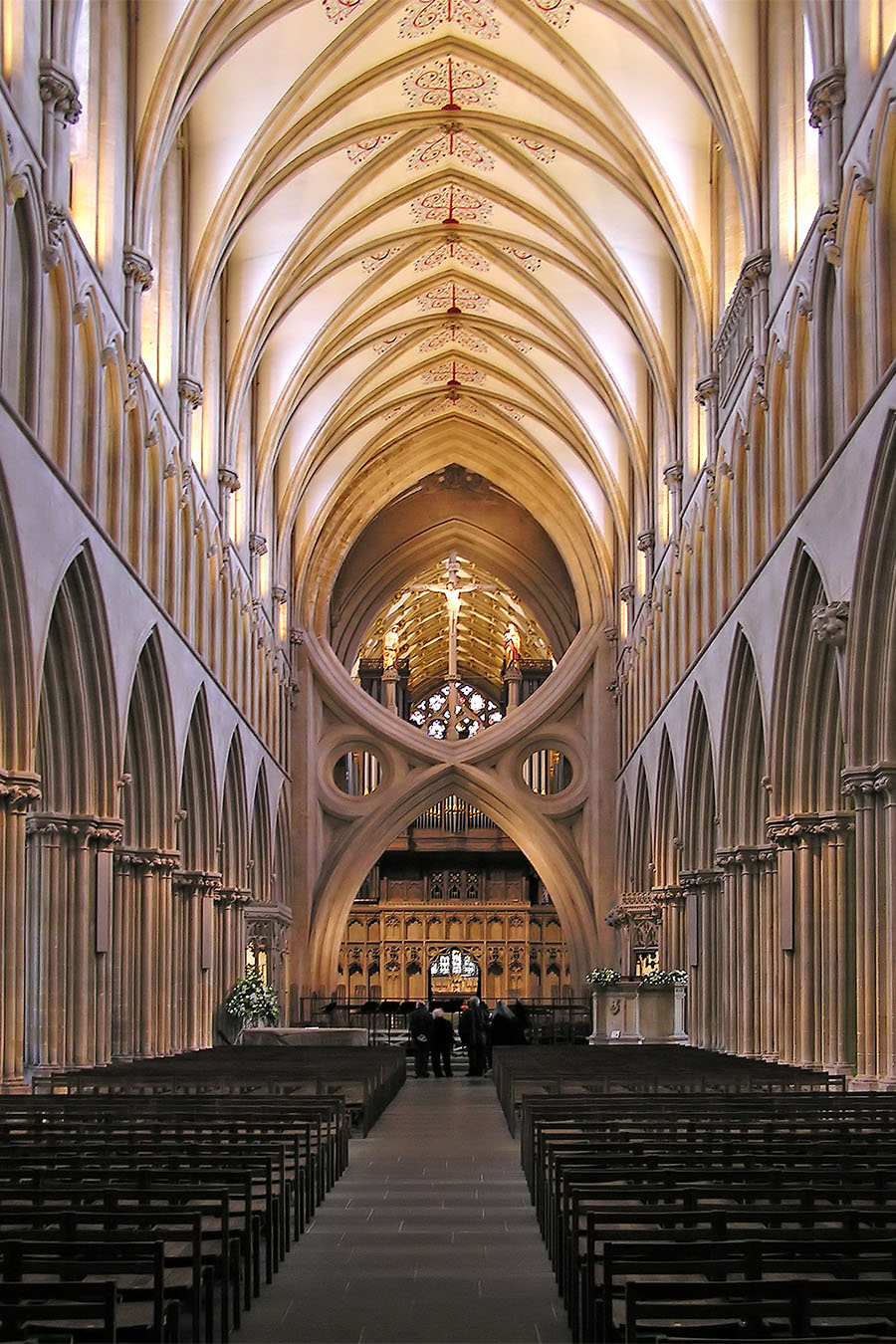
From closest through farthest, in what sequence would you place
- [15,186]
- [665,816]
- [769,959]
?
[15,186]
[769,959]
[665,816]

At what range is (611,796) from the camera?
4294cm

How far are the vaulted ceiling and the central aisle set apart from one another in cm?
1410

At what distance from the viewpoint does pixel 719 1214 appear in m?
6.28

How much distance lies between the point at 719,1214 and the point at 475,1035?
2630cm

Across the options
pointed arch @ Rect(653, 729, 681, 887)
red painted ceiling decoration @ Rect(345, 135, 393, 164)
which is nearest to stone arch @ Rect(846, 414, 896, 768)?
pointed arch @ Rect(653, 729, 681, 887)

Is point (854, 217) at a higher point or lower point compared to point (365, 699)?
higher

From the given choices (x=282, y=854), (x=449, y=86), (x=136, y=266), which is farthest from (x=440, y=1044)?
(x=449, y=86)

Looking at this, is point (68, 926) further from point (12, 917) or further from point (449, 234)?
point (449, 234)

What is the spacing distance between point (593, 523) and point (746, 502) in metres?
18.3

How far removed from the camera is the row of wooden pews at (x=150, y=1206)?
574 cm

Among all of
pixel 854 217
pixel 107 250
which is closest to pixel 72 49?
pixel 107 250

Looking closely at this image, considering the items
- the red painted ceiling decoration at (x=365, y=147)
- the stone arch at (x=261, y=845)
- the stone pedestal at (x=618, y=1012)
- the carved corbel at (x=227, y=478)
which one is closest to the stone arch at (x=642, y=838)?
the stone pedestal at (x=618, y=1012)

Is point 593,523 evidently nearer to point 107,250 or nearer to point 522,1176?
point 107,250

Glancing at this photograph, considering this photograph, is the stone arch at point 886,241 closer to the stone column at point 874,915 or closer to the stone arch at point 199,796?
the stone column at point 874,915
